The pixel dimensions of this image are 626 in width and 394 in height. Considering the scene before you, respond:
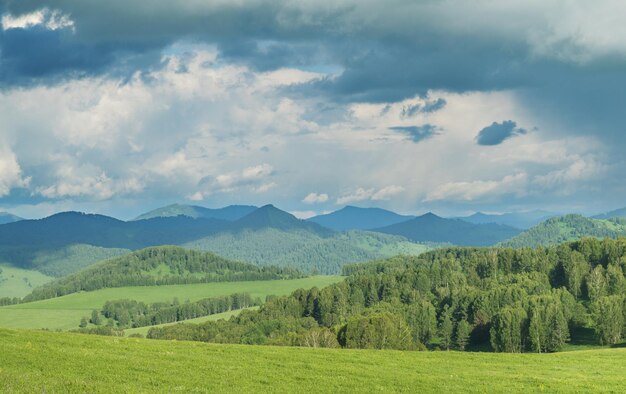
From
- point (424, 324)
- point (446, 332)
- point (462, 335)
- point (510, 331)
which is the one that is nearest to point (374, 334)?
point (510, 331)

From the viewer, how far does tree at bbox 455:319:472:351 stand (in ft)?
578

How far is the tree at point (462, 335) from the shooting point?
176125mm

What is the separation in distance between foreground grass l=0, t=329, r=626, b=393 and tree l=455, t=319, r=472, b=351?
374 ft

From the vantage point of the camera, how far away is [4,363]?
43000 mm

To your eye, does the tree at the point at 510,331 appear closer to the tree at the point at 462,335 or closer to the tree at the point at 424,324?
the tree at the point at 462,335

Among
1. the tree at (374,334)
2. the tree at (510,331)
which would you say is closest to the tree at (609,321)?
the tree at (510,331)

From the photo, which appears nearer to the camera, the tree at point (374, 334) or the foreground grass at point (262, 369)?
the foreground grass at point (262, 369)

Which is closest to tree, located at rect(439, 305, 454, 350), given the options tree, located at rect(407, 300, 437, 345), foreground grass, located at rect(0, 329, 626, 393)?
tree, located at rect(407, 300, 437, 345)

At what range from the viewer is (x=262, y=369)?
161ft

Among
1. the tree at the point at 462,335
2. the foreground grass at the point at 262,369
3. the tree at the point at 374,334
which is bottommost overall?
the tree at the point at 462,335

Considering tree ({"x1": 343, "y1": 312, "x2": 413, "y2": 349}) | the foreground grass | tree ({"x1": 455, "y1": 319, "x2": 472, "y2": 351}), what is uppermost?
the foreground grass

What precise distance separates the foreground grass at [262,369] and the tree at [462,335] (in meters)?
114

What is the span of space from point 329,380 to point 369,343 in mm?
87422

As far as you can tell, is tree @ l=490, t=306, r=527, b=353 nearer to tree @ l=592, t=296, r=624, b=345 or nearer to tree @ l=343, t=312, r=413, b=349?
tree @ l=592, t=296, r=624, b=345
